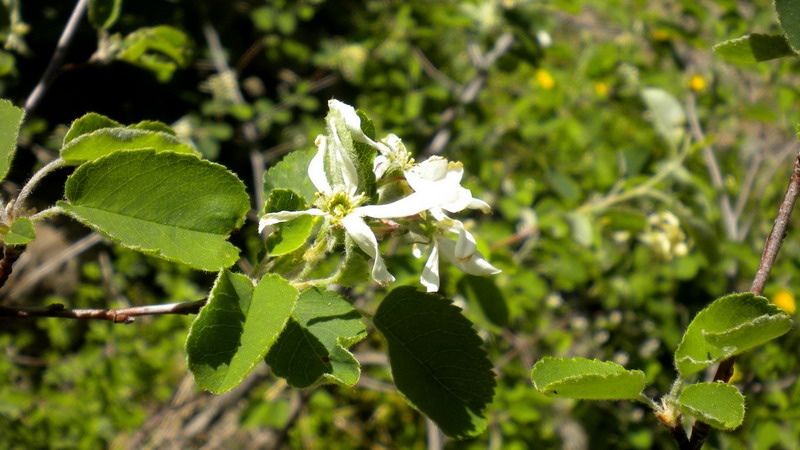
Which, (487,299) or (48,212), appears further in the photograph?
(487,299)

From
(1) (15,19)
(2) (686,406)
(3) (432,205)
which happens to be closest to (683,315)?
(2) (686,406)

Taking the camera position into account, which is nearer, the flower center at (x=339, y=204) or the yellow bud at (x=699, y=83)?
the flower center at (x=339, y=204)

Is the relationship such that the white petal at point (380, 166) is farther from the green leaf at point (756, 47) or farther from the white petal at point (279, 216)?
the green leaf at point (756, 47)

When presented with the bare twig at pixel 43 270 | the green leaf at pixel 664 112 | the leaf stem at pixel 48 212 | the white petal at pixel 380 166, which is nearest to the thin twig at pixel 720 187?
the green leaf at pixel 664 112

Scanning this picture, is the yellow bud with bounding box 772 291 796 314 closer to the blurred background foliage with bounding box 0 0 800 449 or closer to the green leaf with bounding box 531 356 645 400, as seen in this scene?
the blurred background foliage with bounding box 0 0 800 449

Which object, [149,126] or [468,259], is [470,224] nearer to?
[468,259]

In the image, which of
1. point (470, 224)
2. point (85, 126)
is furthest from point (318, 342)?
point (470, 224)
